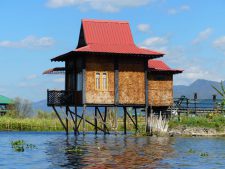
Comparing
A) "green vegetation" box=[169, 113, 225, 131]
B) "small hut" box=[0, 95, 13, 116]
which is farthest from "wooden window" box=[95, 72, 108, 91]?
"small hut" box=[0, 95, 13, 116]

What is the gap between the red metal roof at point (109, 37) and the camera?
47.2 meters

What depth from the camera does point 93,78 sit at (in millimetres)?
45812

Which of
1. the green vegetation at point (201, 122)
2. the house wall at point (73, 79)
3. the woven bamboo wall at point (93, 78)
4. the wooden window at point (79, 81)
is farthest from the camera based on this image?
the green vegetation at point (201, 122)

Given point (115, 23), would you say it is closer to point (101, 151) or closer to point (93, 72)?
point (93, 72)

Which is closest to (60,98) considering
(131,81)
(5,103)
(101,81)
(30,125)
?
(101,81)

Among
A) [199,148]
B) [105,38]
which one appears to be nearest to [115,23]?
[105,38]

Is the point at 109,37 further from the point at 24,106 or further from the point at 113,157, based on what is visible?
the point at 24,106

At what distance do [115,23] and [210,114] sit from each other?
11.2 meters

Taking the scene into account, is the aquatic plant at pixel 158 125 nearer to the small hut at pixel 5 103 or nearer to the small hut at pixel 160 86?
the small hut at pixel 160 86

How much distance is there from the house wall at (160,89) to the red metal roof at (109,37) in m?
2.19

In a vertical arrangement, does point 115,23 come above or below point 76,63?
above

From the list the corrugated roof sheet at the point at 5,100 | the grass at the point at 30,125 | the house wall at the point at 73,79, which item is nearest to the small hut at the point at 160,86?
the house wall at the point at 73,79

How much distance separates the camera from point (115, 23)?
165 ft

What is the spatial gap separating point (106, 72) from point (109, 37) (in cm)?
420
